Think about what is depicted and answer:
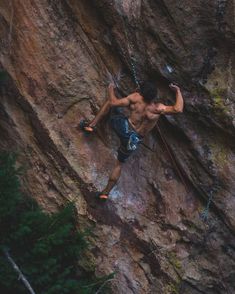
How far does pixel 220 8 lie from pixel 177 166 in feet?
8.05

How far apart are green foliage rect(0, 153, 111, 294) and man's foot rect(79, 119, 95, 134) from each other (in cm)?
110

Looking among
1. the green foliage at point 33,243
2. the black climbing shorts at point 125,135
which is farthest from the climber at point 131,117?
the green foliage at point 33,243

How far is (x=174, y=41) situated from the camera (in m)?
8.34

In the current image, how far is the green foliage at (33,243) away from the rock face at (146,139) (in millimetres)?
499

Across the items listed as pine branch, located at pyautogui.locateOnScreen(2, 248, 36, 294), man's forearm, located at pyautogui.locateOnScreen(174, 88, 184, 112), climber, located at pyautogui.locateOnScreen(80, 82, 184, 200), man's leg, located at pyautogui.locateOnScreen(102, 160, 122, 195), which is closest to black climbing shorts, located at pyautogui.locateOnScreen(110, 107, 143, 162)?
climber, located at pyautogui.locateOnScreen(80, 82, 184, 200)

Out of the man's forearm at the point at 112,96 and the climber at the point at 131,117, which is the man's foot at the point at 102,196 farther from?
the man's forearm at the point at 112,96

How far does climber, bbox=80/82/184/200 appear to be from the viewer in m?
8.25

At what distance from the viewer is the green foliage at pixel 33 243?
7969 millimetres

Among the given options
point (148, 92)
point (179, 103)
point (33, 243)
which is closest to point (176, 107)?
point (179, 103)

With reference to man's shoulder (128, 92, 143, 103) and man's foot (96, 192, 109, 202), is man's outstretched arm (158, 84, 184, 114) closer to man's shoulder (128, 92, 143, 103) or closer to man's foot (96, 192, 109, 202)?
man's shoulder (128, 92, 143, 103)

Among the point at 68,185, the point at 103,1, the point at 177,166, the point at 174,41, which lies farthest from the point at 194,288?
the point at 103,1

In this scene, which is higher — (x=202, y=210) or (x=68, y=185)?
(x=202, y=210)

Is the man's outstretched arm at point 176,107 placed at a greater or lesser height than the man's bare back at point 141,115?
greater

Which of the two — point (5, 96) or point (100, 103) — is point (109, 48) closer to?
point (100, 103)
